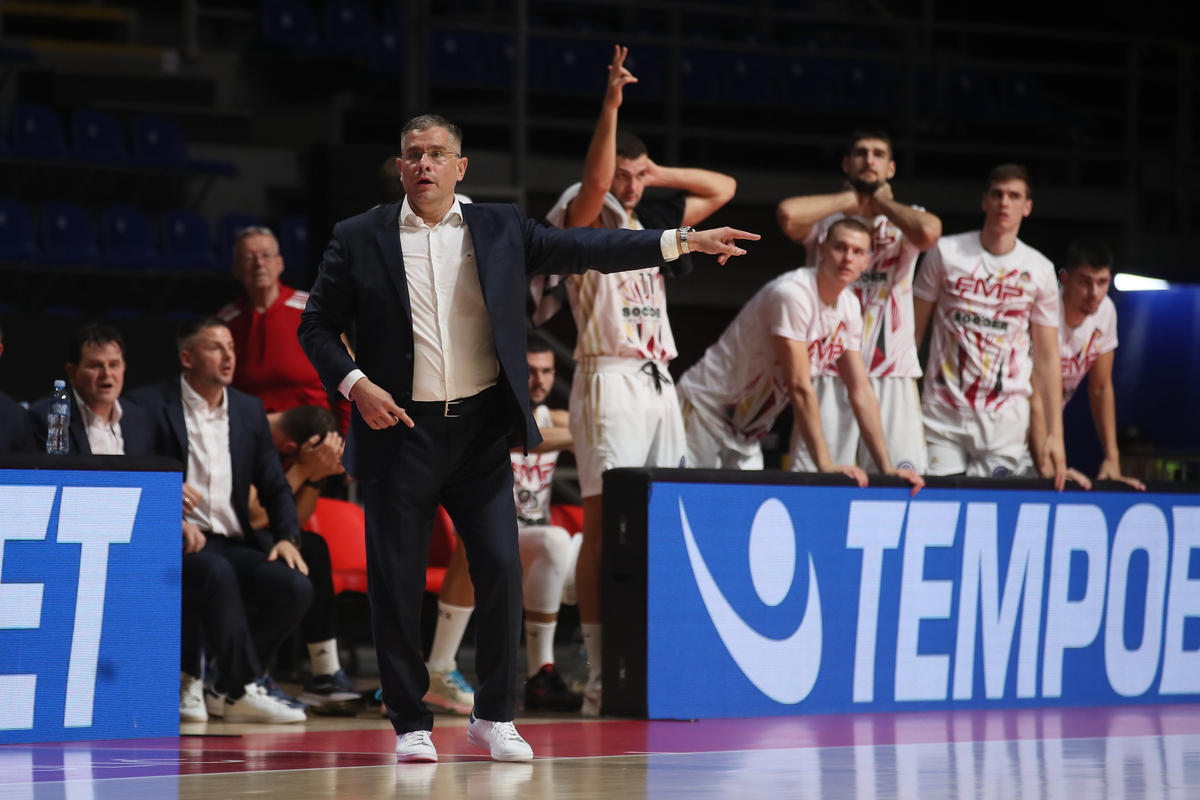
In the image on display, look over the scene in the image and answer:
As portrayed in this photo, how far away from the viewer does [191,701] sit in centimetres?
550

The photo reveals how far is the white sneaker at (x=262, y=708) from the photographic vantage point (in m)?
5.48

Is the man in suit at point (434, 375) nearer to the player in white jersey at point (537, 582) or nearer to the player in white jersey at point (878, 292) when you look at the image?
the player in white jersey at point (537, 582)

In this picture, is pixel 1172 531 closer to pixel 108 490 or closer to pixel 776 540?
pixel 776 540

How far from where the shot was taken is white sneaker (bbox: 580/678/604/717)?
5578 millimetres

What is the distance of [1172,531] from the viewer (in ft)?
21.1

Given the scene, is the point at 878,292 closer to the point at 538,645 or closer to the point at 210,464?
the point at 538,645

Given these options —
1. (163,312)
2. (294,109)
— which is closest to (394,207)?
(163,312)

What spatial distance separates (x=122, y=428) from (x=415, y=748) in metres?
2.02

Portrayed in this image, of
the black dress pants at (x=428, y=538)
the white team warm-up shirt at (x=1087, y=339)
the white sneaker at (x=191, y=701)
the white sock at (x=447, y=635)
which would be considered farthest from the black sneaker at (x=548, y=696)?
the white team warm-up shirt at (x=1087, y=339)

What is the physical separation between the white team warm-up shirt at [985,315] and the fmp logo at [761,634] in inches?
49.3

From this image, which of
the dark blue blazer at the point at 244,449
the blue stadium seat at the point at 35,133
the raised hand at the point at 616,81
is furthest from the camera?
the blue stadium seat at the point at 35,133

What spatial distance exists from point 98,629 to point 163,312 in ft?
21.9

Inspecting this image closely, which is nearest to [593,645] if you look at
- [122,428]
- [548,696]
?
[548,696]

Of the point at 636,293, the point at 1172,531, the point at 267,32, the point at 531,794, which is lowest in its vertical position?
the point at 531,794
